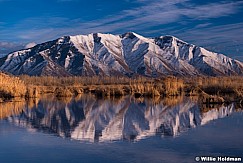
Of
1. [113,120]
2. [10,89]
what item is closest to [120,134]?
[113,120]

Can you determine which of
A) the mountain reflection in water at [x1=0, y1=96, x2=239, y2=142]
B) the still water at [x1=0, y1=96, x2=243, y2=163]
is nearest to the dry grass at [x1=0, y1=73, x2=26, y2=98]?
the mountain reflection in water at [x1=0, y1=96, x2=239, y2=142]

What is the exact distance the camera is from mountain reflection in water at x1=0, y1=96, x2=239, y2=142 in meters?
24.5

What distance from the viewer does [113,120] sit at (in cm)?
3066

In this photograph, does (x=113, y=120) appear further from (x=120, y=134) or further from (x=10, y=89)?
(x=10, y=89)

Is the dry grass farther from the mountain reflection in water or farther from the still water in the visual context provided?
the still water

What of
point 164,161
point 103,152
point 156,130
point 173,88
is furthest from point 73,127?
point 173,88

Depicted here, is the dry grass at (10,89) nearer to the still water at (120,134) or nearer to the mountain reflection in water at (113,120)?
the mountain reflection in water at (113,120)

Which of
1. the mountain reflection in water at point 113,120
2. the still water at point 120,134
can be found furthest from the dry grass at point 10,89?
the still water at point 120,134

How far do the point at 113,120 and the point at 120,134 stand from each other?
6.76 meters

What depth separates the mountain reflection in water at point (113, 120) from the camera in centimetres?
2445

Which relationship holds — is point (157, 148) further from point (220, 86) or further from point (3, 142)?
point (220, 86)

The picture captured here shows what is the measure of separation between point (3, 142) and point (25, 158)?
454 centimetres

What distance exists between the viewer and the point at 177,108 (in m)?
38.0

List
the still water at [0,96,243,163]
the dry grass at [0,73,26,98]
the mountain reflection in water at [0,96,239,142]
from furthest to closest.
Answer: the dry grass at [0,73,26,98] → the mountain reflection in water at [0,96,239,142] → the still water at [0,96,243,163]
